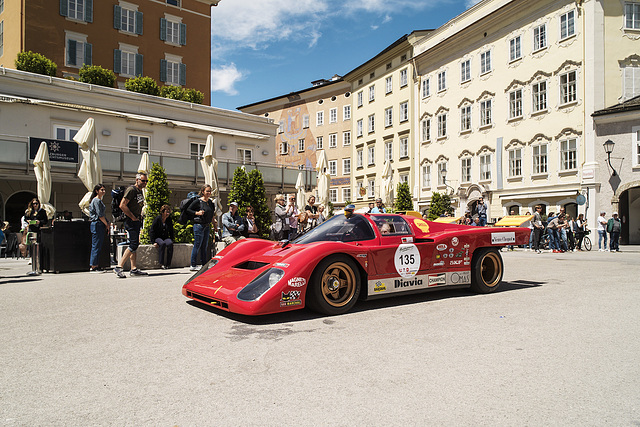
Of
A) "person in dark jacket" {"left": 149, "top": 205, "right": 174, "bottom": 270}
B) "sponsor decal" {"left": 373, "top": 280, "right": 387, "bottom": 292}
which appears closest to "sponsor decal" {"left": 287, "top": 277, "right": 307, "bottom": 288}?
"sponsor decal" {"left": 373, "top": 280, "right": 387, "bottom": 292}

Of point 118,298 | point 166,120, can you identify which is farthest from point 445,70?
point 118,298

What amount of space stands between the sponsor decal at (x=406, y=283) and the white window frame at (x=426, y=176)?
31779mm

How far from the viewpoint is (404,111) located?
40.5 m

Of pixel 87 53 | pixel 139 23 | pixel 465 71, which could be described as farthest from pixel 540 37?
pixel 87 53

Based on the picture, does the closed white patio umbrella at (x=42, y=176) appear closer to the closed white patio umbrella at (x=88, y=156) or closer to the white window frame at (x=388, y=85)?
the closed white patio umbrella at (x=88, y=156)

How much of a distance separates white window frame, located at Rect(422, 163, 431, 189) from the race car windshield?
105ft

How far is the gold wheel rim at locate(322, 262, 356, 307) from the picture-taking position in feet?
17.7

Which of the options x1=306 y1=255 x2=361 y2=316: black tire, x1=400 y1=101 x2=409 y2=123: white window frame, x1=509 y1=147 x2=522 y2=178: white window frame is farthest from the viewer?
x1=400 y1=101 x2=409 y2=123: white window frame

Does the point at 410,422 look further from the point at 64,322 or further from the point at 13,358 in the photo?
the point at 64,322

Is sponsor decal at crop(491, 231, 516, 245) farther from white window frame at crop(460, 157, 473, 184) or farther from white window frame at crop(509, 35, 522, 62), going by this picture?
white window frame at crop(460, 157, 473, 184)

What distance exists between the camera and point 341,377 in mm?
3287

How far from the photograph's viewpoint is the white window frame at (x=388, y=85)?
42.3 meters

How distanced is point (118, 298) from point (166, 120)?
71.7 feet

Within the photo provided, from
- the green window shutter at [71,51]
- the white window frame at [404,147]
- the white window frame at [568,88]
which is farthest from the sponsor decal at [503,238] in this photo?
the white window frame at [404,147]
